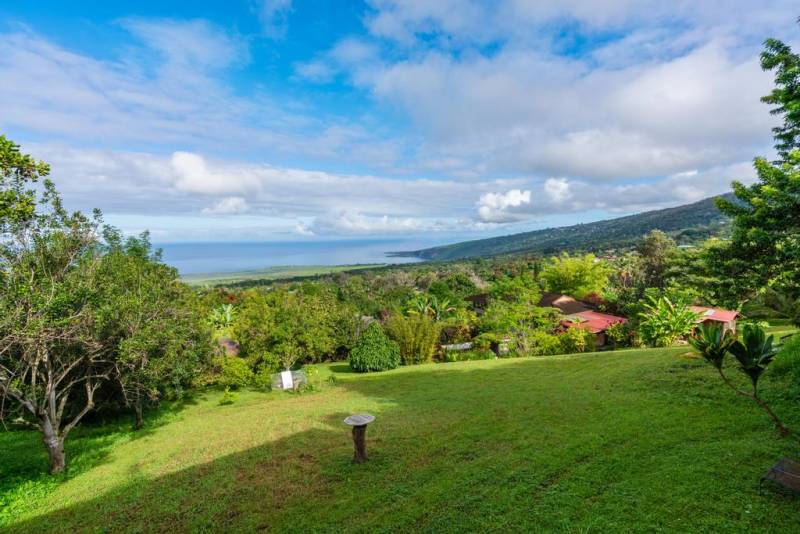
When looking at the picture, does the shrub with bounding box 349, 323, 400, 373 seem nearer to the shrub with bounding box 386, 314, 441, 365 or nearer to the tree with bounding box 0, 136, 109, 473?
the shrub with bounding box 386, 314, 441, 365

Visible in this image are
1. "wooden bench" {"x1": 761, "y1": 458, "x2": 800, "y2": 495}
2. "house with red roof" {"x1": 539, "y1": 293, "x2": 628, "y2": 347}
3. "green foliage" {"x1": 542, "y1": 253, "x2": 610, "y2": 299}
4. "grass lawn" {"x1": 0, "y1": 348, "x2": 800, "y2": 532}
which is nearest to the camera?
"wooden bench" {"x1": 761, "y1": 458, "x2": 800, "y2": 495}

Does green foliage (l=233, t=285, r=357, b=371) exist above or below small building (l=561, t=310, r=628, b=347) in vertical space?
above

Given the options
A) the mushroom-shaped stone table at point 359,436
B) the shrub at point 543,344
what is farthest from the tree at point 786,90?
the shrub at point 543,344

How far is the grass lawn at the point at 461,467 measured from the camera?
5.34 meters

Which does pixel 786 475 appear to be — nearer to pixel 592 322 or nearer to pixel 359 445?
pixel 359 445

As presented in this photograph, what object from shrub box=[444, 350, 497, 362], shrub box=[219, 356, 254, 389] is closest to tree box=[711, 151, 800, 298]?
shrub box=[444, 350, 497, 362]

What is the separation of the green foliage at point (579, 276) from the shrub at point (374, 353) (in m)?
28.9

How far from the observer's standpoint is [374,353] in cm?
2288

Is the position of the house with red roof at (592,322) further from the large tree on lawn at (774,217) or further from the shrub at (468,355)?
the large tree on lawn at (774,217)

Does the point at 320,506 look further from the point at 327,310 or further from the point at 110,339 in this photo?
the point at 327,310

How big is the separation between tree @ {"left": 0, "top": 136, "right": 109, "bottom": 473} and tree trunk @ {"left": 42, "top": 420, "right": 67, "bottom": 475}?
2 cm

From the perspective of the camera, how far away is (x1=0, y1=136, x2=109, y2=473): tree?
7152 millimetres

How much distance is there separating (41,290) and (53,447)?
474 cm

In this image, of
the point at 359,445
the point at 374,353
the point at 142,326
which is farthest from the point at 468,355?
the point at 142,326
